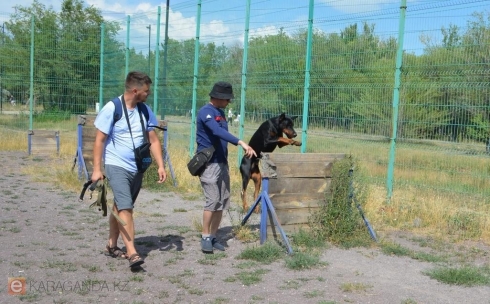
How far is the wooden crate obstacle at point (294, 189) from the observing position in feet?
23.4

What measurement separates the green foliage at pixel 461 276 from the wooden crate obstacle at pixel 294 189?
183cm

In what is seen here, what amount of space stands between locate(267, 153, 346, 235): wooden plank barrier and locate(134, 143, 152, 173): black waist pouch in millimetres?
1678

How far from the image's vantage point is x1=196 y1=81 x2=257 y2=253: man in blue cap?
690 cm

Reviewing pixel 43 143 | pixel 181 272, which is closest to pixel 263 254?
pixel 181 272

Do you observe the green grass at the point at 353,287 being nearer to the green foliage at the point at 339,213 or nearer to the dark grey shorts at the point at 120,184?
the green foliage at the point at 339,213

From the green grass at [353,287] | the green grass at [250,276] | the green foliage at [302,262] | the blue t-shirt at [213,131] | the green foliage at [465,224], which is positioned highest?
the blue t-shirt at [213,131]

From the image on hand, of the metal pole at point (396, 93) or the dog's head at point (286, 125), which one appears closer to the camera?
the dog's head at point (286, 125)

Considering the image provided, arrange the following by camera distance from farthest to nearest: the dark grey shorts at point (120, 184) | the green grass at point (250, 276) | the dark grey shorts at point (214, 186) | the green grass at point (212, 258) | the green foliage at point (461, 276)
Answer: the dark grey shorts at point (214, 186), the green grass at point (212, 258), the dark grey shorts at point (120, 184), the green foliage at point (461, 276), the green grass at point (250, 276)

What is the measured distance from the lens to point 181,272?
6094 mm

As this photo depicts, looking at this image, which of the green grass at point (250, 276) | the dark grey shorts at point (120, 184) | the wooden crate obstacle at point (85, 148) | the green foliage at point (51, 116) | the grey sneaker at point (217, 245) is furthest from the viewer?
the green foliage at point (51, 116)

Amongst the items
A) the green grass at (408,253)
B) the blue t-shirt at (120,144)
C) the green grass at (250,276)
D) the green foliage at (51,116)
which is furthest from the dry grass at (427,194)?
the green foliage at (51,116)

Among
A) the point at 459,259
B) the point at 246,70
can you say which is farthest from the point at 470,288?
the point at 246,70

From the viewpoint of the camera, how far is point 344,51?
1070 centimetres

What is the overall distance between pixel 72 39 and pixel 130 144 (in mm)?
15051
